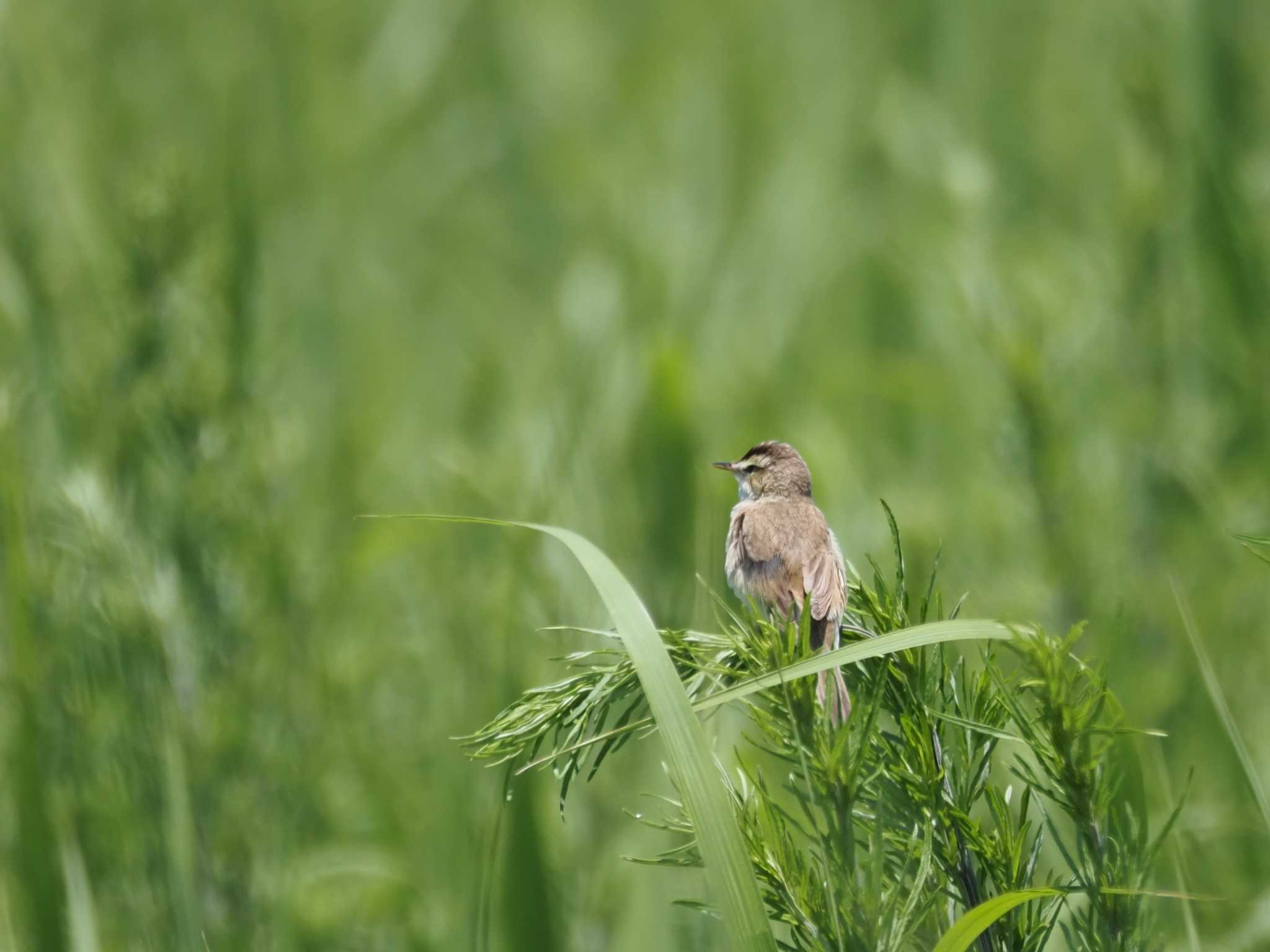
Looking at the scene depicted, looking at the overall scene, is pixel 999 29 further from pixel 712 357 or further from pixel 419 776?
pixel 419 776

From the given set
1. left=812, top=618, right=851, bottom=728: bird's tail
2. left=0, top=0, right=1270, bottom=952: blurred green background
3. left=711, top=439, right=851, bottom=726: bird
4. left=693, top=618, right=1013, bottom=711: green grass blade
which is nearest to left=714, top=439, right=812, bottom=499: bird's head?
left=711, top=439, right=851, bottom=726: bird

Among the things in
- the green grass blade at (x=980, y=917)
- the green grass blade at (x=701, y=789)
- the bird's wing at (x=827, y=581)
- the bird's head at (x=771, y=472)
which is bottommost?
the green grass blade at (x=980, y=917)

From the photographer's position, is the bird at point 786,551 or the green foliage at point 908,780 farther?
the bird at point 786,551

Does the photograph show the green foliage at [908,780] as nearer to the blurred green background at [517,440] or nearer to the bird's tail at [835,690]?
the bird's tail at [835,690]

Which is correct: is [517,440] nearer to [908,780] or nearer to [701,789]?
[908,780]

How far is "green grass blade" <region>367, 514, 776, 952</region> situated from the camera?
112 centimetres

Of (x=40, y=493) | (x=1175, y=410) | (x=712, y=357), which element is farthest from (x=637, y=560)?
(x=712, y=357)

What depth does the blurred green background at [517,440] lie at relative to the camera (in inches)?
102

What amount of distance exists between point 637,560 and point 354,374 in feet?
12.5

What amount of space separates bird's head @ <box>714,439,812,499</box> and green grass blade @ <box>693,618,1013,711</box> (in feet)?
2.99

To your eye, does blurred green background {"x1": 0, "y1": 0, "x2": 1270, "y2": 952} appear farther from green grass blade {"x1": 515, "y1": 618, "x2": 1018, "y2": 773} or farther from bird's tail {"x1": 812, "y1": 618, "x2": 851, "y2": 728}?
bird's tail {"x1": 812, "y1": 618, "x2": 851, "y2": 728}

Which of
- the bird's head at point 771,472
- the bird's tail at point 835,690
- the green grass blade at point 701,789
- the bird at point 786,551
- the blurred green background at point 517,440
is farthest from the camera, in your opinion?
the blurred green background at point 517,440

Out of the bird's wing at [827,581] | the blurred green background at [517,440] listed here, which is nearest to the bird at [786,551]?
the bird's wing at [827,581]

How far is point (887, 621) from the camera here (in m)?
1.43
